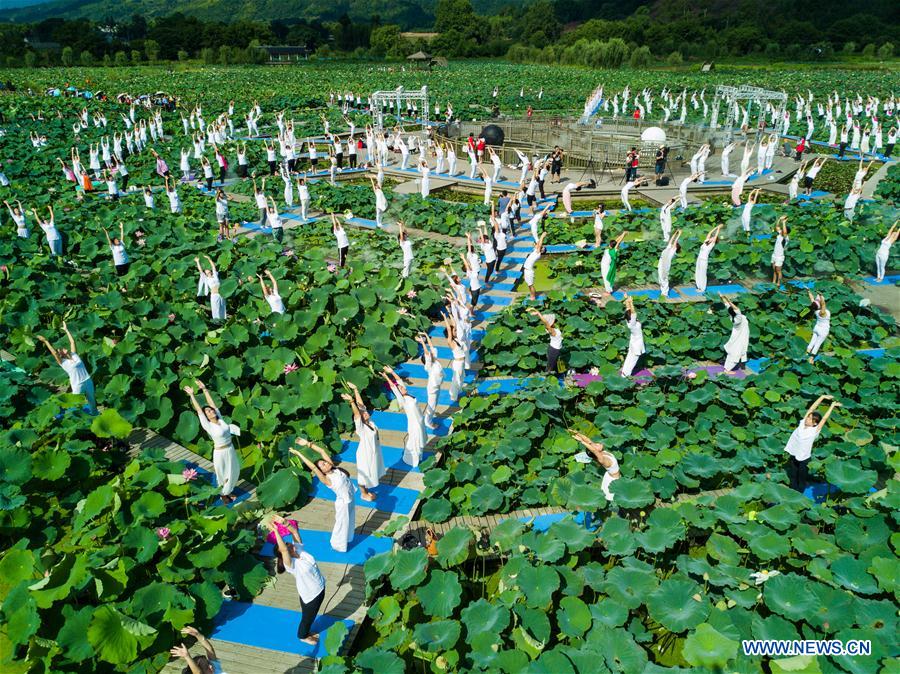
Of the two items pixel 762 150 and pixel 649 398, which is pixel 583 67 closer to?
pixel 762 150

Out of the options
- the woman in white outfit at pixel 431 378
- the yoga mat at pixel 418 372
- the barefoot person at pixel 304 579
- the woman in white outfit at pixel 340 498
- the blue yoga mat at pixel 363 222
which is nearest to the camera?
the barefoot person at pixel 304 579

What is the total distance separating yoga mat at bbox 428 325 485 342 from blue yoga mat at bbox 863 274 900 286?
11.0 meters

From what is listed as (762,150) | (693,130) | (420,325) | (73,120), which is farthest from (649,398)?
(73,120)

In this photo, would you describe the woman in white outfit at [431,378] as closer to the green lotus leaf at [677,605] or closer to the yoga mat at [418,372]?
the yoga mat at [418,372]

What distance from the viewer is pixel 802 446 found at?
8156mm

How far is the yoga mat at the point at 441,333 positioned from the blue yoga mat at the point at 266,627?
304 inches

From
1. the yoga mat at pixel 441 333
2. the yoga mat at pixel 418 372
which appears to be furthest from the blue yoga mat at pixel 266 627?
the yoga mat at pixel 441 333

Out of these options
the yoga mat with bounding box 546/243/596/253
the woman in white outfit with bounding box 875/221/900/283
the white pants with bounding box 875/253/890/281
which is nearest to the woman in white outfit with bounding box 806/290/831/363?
the woman in white outfit with bounding box 875/221/900/283

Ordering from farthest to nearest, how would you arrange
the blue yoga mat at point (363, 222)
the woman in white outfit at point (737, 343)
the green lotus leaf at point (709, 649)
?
the blue yoga mat at point (363, 222) < the woman in white outfit at point (737, 343) < the green lotus leaf at point (709, 649)

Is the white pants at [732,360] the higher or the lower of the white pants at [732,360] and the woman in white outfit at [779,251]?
the lower

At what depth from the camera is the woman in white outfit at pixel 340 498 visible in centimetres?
729

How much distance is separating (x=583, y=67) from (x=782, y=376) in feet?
252

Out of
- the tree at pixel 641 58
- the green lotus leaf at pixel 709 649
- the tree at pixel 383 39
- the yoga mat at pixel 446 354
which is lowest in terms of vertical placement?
the yoga mat at pixel 446 354

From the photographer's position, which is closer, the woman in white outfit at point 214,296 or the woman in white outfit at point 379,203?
the woman in white outfit at point 214,296
